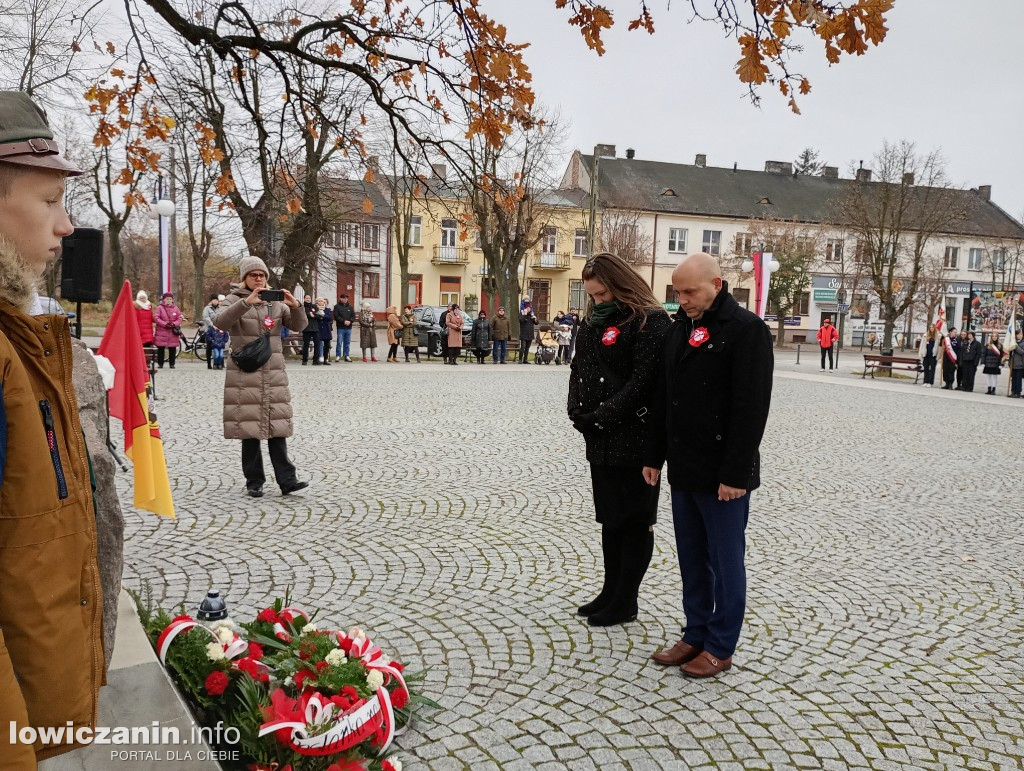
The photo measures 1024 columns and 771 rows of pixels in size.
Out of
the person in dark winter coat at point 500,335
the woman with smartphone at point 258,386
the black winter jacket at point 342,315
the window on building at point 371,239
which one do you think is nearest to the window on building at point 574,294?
the window on building at point 371,239

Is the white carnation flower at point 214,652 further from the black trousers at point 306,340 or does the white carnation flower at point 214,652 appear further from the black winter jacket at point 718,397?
the black trousers at point 306,340

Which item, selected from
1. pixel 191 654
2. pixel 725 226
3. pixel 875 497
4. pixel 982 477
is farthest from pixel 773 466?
pixel 725 226

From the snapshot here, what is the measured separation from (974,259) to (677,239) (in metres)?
23.8

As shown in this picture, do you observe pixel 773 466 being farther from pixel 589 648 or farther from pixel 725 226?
pixel 725 226

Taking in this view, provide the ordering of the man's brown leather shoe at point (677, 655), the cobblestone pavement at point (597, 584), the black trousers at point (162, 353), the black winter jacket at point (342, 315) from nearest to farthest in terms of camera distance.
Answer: the cobblestone pavement at point (597, 584) → the man's brown leather shoe at point (677, 655) → the black trousers at point (162, 353) → the black winter jacket at point (342, 315)

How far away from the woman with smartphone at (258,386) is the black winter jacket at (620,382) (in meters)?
3.16

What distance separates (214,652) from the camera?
278cm

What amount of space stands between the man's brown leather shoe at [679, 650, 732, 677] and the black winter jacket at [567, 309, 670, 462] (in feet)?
3.16

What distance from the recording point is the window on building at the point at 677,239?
54312 mm

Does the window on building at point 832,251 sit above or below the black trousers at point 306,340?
above

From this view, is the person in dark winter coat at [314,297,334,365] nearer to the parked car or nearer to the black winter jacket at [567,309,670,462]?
the parked car

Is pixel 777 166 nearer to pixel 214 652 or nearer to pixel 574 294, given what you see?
pixel 574 294

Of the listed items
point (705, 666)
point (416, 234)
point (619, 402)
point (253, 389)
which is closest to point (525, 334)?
point (253, 389)

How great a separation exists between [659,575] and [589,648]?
127cm
